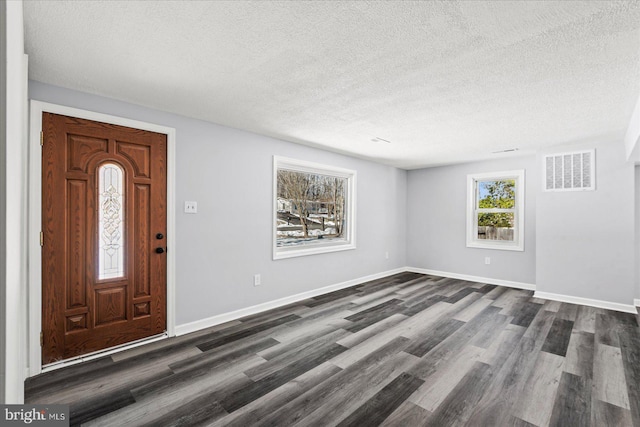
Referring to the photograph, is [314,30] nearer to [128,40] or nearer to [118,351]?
[128,40]

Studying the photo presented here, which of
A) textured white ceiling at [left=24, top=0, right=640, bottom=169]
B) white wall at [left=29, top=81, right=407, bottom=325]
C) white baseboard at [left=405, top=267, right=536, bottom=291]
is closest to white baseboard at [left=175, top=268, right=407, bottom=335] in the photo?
white wall at [left=29, top=81, right=407, bottom=325]

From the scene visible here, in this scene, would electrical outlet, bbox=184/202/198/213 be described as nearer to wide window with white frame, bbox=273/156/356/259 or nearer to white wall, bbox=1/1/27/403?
wide window with white frame, bbox=273/156/356/259

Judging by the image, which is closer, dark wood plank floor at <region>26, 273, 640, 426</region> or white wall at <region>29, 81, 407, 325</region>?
dark wood plank floor at <region>26, 273, 640, 426</region>

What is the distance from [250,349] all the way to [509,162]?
16.7 ft

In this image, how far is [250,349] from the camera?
2896 mm

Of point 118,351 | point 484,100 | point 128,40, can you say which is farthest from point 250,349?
point 484,100

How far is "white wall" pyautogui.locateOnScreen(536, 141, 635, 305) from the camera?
402 centimetres

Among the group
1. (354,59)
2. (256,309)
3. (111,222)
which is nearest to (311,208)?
(256,309)

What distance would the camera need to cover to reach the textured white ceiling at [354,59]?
1.66 meters

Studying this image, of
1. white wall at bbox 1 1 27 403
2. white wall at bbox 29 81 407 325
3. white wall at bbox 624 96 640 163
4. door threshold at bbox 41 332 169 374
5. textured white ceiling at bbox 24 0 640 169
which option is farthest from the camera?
white wall at bbox 29 81 407 325

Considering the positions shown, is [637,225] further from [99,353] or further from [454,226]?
[99,353]

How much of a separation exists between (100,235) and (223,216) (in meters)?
1.20

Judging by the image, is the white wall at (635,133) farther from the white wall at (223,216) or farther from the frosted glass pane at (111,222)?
the frosted glass pane at (111,222)

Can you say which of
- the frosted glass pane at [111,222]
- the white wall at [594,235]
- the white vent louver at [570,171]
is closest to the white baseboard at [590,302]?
the white wall at [594,235]
